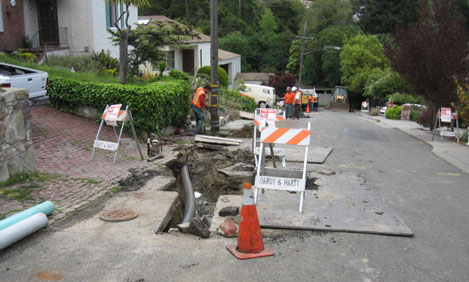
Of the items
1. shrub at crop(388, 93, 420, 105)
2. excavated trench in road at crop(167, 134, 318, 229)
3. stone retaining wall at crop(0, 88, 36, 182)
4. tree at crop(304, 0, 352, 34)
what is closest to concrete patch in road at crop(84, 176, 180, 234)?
excavated trench in road at crop(167, 134, 318, 229)

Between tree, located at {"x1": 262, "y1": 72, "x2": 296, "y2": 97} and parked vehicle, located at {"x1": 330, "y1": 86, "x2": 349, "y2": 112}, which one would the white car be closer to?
tree, located at {"x1": 262, "y1": 72, "x2": 296, "y2": 97}

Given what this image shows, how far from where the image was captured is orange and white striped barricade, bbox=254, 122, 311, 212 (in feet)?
21.6

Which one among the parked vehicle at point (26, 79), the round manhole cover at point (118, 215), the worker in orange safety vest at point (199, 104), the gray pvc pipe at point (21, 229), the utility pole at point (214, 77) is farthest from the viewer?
the utility pole at point (214, 77)

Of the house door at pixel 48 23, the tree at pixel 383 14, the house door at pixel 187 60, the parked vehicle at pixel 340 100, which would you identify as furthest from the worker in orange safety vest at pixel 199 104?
the tree at pixel 383 14

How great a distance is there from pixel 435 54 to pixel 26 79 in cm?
1458

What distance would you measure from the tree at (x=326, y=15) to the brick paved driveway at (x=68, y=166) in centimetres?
6809

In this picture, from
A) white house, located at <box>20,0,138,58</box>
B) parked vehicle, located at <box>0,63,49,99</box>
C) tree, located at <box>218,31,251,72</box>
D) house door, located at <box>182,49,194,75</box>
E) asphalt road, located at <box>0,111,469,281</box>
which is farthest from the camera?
tree, located at <box>218,31,251,72</box>

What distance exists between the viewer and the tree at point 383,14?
215ft

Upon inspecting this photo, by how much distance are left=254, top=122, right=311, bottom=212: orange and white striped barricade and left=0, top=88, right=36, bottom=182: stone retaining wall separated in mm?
4082

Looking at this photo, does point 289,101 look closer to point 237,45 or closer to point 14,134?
point 14,134

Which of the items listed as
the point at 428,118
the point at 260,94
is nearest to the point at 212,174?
the point at 428,118

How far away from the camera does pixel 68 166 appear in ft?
30.0

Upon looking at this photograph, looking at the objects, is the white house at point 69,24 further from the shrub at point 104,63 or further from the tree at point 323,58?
the tree at point 323,58

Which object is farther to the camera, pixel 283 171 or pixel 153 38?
pixel 153 38
